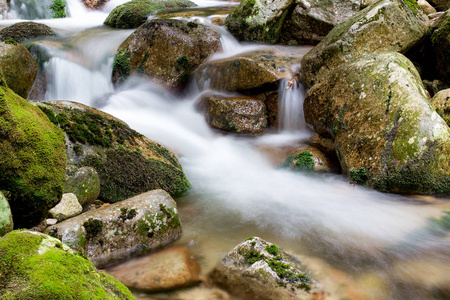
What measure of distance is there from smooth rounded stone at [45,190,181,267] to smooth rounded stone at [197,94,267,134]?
5.54m

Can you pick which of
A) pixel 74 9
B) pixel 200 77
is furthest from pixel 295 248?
pixel 74 9

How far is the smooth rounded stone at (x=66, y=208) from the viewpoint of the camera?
3889 mm

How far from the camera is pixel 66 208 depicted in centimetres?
400

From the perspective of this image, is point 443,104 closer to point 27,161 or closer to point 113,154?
point 113,154

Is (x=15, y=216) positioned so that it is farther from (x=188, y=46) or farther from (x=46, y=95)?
(x=188, y=46)

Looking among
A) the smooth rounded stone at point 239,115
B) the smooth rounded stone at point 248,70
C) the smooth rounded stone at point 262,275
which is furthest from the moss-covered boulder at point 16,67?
the smooth rounded stone at point 262,275

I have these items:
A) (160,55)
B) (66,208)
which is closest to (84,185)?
(66,208)

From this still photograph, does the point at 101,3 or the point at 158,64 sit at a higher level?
the point at 101,3

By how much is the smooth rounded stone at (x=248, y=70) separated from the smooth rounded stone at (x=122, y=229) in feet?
20.6

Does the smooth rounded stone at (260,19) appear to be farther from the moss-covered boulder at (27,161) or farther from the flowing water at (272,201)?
the moss-covered boulder at (27,161)

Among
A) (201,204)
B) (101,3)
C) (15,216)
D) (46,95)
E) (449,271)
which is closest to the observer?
(15,216)

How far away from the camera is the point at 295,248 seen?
4.27 m

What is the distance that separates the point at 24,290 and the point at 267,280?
7.36 ft

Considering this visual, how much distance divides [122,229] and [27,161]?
1461mm
